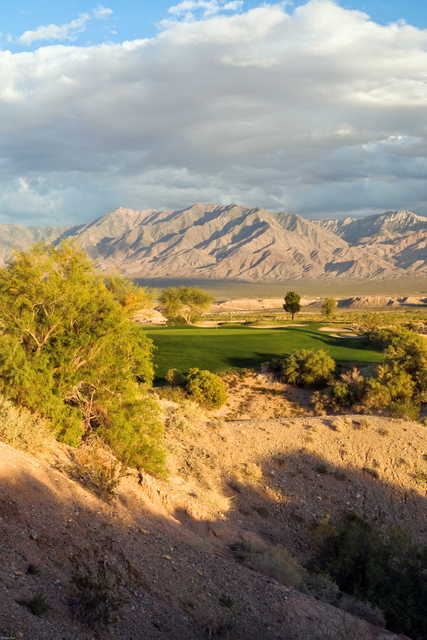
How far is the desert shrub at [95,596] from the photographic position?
269 inches

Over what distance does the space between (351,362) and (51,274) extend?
25.3 meters

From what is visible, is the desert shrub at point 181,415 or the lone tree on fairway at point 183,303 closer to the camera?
the desert shrub at point 181,415

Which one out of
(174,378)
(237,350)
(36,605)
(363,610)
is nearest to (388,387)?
(174,378)

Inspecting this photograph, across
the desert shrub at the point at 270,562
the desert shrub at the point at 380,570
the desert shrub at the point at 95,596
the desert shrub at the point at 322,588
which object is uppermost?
the desert shrub at the point at 95,596

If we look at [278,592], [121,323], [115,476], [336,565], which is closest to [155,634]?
[278,592]

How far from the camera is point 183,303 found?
82625mm

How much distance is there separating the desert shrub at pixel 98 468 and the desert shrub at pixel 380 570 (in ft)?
17.7

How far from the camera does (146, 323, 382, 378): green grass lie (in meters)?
33.8

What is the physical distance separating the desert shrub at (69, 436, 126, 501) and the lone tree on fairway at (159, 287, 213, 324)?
6689 cm

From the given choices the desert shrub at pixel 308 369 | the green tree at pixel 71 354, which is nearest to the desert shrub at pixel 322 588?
the green tree at pixel 71 354

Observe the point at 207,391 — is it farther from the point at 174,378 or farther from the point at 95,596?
the point at 95,596

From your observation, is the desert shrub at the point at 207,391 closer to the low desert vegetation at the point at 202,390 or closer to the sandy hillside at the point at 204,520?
the low desert vegetation at the point at 202,390

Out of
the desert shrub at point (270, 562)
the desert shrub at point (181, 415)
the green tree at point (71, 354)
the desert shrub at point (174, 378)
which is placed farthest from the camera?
the desert shrub at point (174, 378)

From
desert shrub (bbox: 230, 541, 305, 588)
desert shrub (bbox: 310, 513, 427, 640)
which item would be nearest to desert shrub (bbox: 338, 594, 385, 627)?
desert shrub (bbox: 310, 513, 427, 640)
